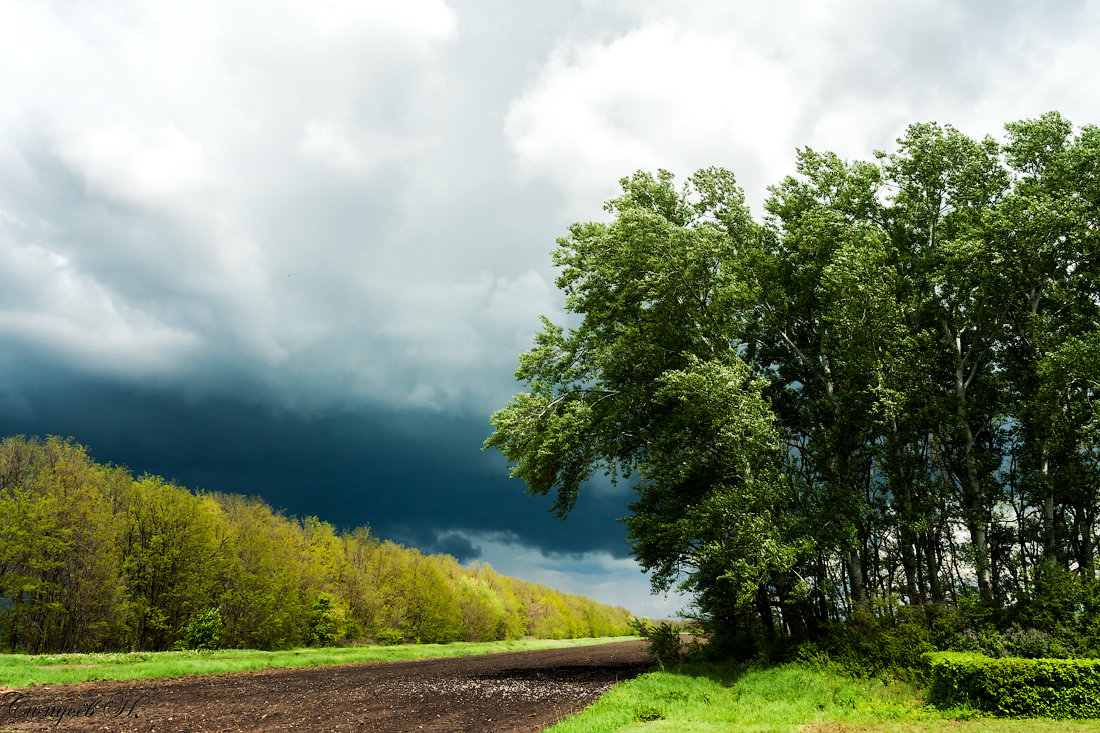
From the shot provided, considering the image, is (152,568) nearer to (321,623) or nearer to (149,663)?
(321,623)

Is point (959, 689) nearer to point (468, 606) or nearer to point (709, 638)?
point (709, 638)

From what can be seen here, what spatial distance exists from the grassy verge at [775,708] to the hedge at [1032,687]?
581 mm

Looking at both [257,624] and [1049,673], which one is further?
[257,624]

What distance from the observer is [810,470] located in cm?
2809

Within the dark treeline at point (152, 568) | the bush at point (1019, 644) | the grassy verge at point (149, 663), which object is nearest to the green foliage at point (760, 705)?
the bush at point (1019, 644)

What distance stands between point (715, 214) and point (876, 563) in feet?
59.0

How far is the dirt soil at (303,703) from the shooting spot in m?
14.7

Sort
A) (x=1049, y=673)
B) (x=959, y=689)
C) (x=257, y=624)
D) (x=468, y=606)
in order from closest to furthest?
(x=1049, y=673) → (x=959, y=689) → (x=257, y=624) → (x=468, y=606)

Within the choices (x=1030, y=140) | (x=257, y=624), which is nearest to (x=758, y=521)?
(x=1030, y=140)

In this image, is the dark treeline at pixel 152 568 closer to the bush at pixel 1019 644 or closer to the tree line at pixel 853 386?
the tree line at pixel 853 386

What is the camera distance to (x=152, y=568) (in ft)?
144

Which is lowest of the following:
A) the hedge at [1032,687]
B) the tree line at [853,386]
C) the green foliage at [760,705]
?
the green foliage at [760,705]

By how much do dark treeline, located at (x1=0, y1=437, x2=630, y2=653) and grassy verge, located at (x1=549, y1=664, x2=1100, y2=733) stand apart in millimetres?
31304

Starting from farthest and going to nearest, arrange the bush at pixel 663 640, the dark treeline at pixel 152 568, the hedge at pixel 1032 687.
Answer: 1. the dark treeline at pixel 152 568
2. the bush at pixel 663 640
3. the hedge at pixel 1032 687
